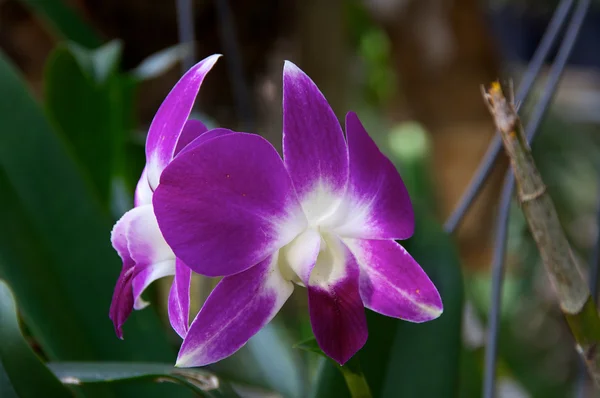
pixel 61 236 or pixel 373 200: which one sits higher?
pixel 373 200

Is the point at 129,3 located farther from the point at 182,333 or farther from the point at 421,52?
the point at 182,333

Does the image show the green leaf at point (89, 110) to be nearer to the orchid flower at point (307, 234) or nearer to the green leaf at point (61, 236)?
the green leaf at point (61, 236)

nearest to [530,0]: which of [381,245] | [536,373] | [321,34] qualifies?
[321,34]

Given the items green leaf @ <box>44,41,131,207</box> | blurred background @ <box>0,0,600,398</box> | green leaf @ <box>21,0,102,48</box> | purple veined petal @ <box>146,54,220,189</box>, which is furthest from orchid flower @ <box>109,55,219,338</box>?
green leaf @ <box>21,0,102,48</box>

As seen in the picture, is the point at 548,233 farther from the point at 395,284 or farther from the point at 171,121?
the point at 171,121

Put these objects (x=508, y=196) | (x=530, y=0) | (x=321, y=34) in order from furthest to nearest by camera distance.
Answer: (x=530, y=0), (x=321, y=34), (x=508, y=196)

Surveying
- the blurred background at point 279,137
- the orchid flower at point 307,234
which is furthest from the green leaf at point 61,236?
the orchid flower at point 307,234

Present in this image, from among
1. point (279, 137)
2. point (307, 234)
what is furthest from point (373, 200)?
point (279, 137)

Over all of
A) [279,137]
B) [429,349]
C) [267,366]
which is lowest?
[267,366]
